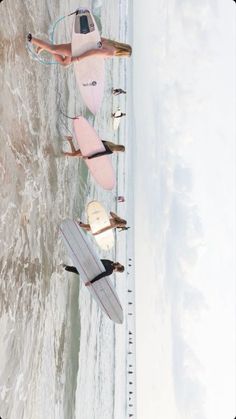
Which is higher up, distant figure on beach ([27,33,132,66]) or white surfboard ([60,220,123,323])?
distant figure on beach ([27,33,132,66])

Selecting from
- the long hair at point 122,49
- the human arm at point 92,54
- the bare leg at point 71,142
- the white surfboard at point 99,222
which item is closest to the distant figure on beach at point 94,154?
the bare leg at point 71,142

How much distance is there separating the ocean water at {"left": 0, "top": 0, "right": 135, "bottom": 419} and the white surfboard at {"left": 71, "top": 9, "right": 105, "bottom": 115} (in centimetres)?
54

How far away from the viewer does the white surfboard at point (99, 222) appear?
8.51m

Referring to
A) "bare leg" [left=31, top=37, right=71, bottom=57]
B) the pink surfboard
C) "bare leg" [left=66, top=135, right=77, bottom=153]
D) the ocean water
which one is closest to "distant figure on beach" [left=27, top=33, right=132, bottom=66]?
"bare leg" [left=31, top=37, right=71, bottom=57]

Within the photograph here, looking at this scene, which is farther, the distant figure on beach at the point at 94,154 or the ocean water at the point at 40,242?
the distant figure on beach at the point at 94,154

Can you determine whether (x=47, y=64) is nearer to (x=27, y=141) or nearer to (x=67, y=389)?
(x=27, y=141)

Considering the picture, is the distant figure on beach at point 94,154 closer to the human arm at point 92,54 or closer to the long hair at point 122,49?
the human arm at point 92,54

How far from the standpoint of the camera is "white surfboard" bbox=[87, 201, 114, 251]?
851 centimetres

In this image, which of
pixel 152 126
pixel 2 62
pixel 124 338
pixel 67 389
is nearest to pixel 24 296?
pixel 2 62

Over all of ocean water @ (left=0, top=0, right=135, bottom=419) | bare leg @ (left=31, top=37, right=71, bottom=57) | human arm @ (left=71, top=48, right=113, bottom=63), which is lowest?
ocean water @ (left=0, top=0, right=135, bottom=419)

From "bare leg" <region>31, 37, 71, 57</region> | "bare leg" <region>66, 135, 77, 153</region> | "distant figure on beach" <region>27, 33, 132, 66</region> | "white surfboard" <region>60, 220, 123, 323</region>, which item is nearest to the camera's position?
"bare leg" <region>31, 37, 71, 57</region>

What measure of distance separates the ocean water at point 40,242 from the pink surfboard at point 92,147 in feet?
0.97

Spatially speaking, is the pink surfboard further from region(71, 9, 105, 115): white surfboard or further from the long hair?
the long hair

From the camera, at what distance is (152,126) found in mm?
16719
